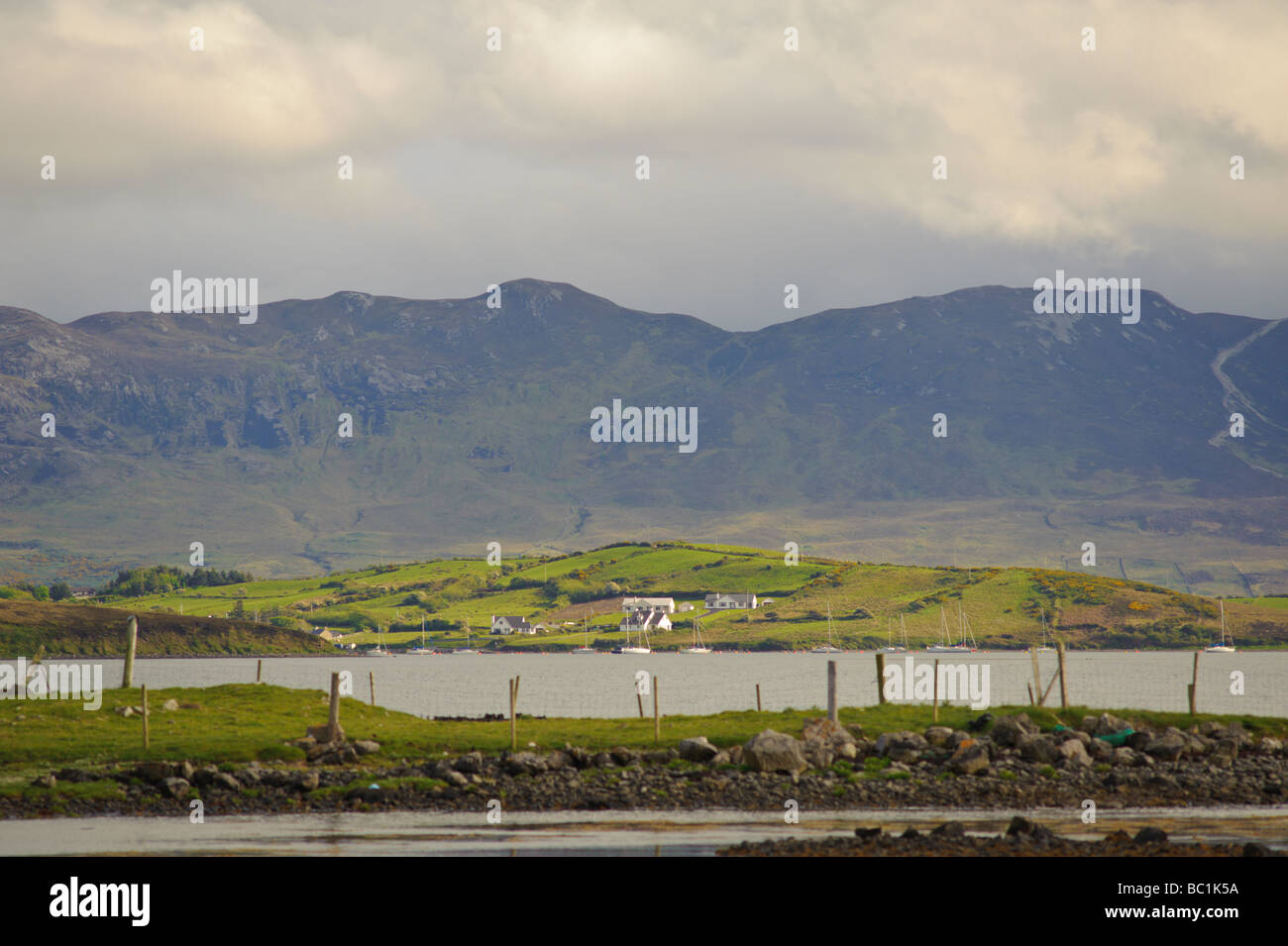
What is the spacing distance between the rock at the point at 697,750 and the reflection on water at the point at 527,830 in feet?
18.7

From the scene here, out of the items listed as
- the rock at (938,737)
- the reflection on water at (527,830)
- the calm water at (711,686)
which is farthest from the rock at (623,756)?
the calm water at (711,686)

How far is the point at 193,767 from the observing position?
43562 mm

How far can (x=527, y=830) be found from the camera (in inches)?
1483

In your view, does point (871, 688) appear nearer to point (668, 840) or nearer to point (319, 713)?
point (319, 713)

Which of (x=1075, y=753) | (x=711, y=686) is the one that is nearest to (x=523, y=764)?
(x=1075, y=753)

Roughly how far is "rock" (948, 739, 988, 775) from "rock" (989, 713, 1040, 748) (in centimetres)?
226

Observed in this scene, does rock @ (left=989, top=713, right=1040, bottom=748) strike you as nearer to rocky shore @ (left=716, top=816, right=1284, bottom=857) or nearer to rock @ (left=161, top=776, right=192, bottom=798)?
rocky shore @ (left=716, top=816, right=1284, bottom=857)

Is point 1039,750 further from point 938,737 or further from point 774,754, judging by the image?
point 774,754

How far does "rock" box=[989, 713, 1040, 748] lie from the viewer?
4834 centimetres

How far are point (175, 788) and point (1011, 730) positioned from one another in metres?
26.9

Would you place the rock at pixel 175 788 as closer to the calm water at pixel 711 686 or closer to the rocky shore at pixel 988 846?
the rocky shore at pixel 988 846

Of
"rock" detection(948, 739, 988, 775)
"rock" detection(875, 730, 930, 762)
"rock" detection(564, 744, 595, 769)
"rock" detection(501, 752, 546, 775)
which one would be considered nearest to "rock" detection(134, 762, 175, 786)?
"rock" detection(501, 752, 546, 775)

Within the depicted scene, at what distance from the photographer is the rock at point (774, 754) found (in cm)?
4509
